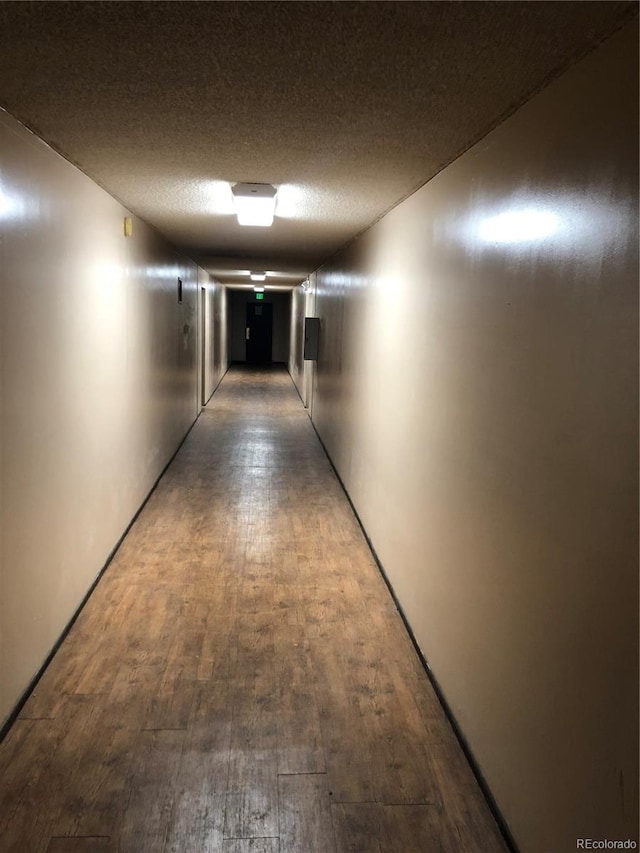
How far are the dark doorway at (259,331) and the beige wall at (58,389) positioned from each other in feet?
50.4

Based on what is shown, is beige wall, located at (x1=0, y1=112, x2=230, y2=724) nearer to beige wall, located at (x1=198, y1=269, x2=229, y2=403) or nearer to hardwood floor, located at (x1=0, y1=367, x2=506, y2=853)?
hardwood floor, located at (x1=0, y1=367, x2=506, y2=853)

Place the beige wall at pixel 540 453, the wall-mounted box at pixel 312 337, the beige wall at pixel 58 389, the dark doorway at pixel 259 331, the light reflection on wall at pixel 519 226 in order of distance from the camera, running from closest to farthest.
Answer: the beige wall at pixel 540 453 < the light reflection on wall at pixel 519 226 < the beige wall at pixel 58 389 < the wall-mounted box at pixel 312 337 < the dark doorway at pixel 259 331

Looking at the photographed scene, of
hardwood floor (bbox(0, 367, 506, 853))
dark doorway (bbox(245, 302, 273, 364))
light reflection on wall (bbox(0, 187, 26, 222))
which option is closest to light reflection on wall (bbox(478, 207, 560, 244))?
light reflection on wall (bbox(0, 187, 26, 222))

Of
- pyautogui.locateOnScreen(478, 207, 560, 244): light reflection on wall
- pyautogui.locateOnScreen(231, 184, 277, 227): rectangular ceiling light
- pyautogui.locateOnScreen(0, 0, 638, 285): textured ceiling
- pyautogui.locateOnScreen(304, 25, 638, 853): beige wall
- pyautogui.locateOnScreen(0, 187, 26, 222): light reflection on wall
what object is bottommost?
pyautogui.locateOnScreen(304, 25, 638, 853): beige wall

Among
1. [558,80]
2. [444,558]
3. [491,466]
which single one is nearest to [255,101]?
[558,80]

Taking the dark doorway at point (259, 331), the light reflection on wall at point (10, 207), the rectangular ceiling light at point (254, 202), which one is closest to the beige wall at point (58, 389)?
the light reflection on wall at point (10, 207)

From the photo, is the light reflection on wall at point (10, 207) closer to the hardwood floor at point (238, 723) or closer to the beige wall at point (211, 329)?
the hardwood floor at point (238, 723)

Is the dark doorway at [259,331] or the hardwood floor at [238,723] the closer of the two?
the hardwood floor at [238,723]

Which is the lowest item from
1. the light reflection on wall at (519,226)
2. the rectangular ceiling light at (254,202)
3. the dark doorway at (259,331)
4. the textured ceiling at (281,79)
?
the light reflection on wall at (519,226)

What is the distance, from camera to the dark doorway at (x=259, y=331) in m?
20.1

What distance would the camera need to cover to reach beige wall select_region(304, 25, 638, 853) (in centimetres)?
142

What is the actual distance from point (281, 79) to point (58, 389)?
1679 millimetres

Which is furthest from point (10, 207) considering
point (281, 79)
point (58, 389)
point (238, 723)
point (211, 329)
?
point (211, 329)

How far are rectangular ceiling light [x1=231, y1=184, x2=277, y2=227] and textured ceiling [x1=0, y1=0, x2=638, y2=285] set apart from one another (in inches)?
6.0
